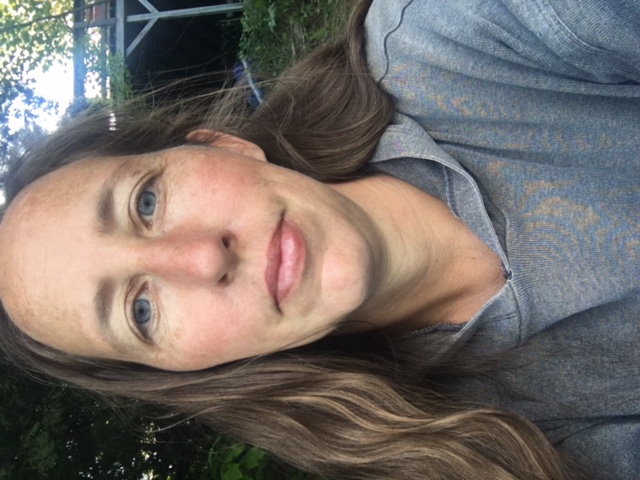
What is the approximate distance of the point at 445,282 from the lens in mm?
2250

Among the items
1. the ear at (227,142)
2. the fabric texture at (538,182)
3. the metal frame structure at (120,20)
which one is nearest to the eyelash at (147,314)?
the ear at (227,142)

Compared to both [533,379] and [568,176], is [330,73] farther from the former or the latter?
[533,379]

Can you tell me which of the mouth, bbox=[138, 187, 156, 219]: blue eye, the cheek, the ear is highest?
the ear

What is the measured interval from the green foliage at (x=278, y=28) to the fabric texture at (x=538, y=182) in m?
2.68

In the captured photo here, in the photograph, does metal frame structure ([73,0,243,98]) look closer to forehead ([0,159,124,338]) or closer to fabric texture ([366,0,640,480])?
forehead ([0,159,124,338])

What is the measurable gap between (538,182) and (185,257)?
1120 millimetres

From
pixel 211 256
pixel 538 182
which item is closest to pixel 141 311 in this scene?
pixel 211 256

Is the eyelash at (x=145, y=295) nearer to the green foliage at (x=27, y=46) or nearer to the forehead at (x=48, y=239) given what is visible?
the forehead at (x=48, y=239)

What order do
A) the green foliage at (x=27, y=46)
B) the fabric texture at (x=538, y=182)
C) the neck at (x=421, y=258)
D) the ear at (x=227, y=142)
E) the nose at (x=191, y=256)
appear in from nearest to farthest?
the nose at (x=191, y=256), the fabric texture at (x=538, y=182), the neck at (x=421, y=258), the ear at (x=227, y=142), the green foliage at (x=27, y=46)

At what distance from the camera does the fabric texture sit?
1953 millimetres

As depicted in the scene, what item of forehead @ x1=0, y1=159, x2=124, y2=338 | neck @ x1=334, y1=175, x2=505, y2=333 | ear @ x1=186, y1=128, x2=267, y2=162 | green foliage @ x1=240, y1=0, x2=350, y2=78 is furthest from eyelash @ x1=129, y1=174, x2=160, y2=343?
green foliage @ x1=240, y1=0, x2=350, y2=78

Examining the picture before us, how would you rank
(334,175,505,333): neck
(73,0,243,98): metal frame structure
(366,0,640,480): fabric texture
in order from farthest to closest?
(73,0,243,98): metal frame structure < (334,175,505,333): neck < (366,0,640,480): fabric texture

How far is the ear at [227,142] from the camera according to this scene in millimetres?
2289

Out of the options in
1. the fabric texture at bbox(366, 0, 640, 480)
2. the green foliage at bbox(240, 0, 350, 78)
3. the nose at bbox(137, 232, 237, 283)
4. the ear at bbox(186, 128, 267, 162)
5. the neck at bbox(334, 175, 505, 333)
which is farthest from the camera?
the green foliage at bbox(240, 0, 350, 78)
